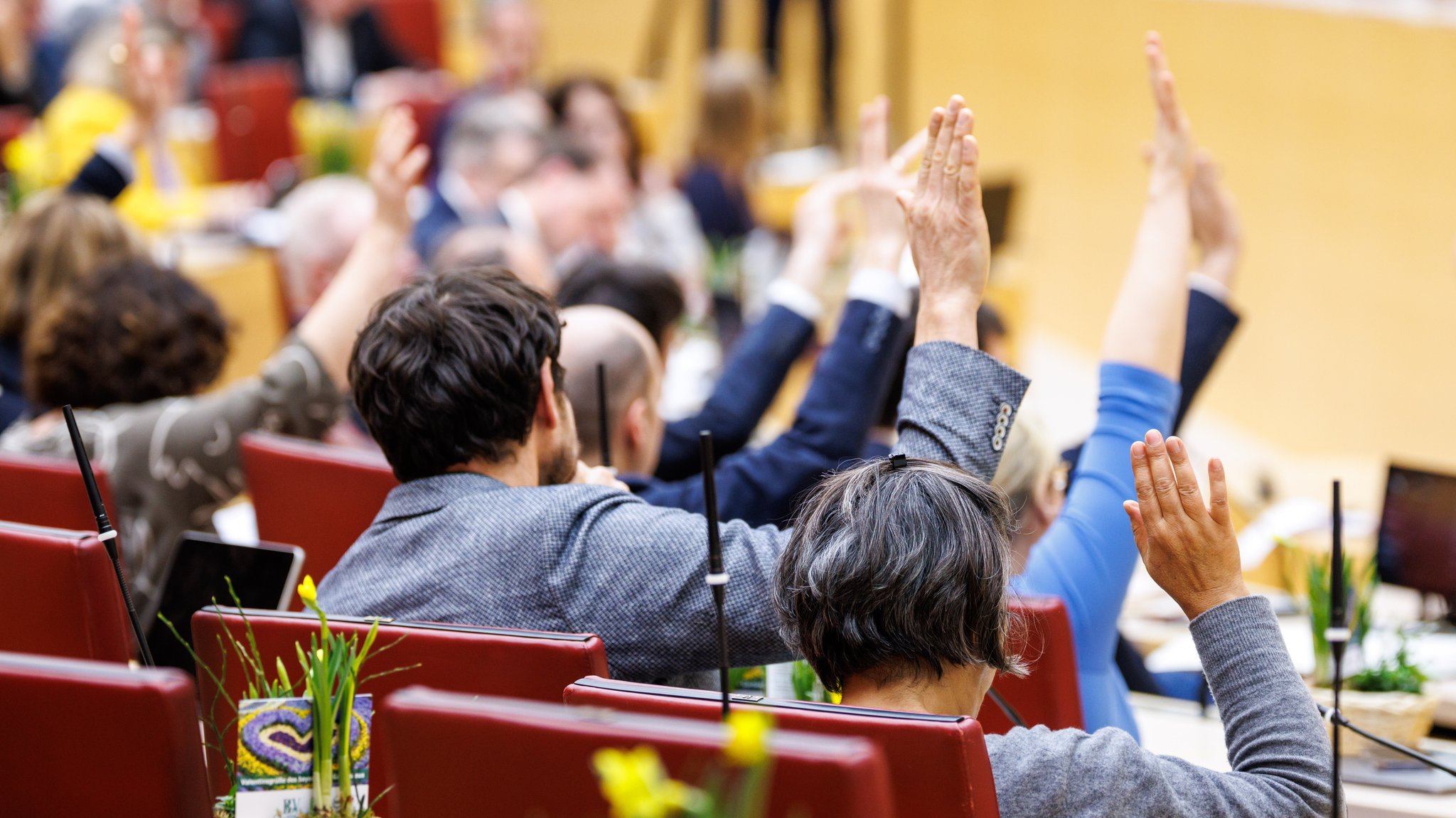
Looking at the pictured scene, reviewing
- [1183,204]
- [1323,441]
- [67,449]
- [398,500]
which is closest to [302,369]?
[67,449]

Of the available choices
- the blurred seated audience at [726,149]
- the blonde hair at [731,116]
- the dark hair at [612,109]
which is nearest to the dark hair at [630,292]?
the dark hair at [612,109]

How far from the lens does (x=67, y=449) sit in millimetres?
2270

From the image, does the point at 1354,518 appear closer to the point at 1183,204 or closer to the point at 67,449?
the point at 1183,204

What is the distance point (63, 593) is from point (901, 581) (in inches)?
34.5

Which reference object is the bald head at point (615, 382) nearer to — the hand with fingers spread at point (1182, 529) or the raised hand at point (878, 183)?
the raised hand at point (878, 183)

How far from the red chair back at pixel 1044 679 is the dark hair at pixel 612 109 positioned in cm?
443

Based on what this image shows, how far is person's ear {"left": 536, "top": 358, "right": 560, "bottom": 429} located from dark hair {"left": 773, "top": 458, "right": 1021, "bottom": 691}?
1.31 ft

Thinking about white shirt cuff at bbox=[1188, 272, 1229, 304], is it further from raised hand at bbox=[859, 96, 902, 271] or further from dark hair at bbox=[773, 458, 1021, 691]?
dark hair at bbox=[773, 458, 1021, 691]

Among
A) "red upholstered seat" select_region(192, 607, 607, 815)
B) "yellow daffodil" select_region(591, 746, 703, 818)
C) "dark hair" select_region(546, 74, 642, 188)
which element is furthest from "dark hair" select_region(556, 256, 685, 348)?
"dark hair" select_region(546, 74, 642, 188)

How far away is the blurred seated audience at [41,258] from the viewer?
2768 mm

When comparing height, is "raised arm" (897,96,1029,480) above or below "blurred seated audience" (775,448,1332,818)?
above

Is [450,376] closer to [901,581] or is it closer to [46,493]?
[901,581]

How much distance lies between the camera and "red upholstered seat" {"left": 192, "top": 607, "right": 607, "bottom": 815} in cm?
132

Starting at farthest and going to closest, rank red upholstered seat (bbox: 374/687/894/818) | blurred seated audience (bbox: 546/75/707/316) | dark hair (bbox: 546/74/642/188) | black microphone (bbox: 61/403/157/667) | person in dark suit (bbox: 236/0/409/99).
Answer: person in dark suit (bbox: 236/0/409/99) < dark hair (bbox: 546/74/642/188) < blurred seated audience (bbox: 546/75/707/316) < black microphone (bbox: 61/403/157/667) < red upholstered seat (bbox: 374/687/894/818)
